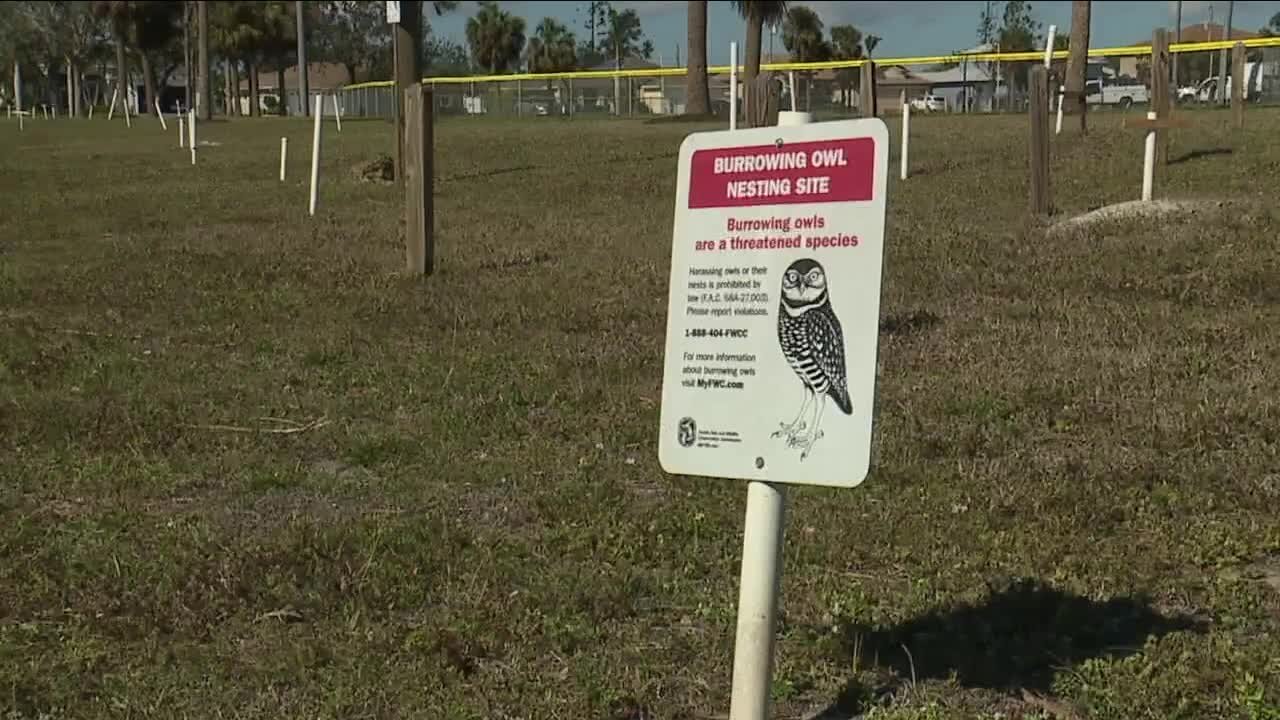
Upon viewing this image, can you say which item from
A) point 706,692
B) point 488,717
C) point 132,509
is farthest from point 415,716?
point 132,509

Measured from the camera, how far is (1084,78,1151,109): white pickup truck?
4749 cm

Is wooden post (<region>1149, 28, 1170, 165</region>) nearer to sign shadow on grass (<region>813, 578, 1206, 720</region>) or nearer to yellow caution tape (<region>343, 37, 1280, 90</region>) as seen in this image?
sign shadow on grass (<region>813, 578, 1206, 720</region>)

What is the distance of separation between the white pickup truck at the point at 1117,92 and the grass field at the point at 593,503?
125 ft

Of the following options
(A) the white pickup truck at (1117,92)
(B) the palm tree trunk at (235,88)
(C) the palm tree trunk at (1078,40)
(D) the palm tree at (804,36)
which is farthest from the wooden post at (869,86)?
(B) the palm tree trunk at (235,88)

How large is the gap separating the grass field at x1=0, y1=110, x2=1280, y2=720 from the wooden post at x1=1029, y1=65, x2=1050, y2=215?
1548 millimetres

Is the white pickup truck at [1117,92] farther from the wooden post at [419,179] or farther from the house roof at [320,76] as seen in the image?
the house roof at [320,76]

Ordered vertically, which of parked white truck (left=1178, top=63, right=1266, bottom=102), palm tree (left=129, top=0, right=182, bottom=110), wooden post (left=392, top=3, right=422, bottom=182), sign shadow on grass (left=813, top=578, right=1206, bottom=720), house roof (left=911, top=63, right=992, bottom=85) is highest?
palm tree (left=129, top=0, right=182, bottom=110)

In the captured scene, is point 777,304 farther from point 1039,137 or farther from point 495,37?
point 495,37

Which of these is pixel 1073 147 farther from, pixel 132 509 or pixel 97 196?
pixel 132 509

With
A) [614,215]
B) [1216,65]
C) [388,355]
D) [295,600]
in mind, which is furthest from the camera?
[1216,65]

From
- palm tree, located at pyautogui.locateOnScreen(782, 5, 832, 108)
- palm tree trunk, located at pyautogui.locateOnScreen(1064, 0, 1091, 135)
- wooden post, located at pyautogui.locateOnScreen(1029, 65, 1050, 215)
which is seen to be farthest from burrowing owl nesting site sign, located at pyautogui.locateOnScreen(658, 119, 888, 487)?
palm tree, located at pyautogui.locateOnScreen(782, 5, 832, 108)

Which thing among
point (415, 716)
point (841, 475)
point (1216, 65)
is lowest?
point (415, 716)

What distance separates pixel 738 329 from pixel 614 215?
12367mm

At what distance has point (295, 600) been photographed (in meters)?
4.31
